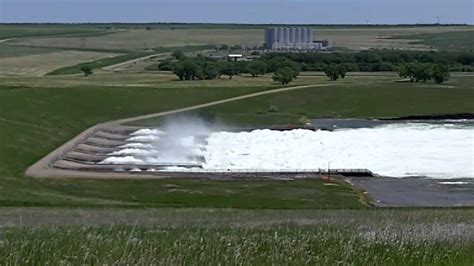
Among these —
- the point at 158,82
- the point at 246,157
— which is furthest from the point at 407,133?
the point at 158,82

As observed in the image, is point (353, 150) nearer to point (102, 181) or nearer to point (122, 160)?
point (122, 160)

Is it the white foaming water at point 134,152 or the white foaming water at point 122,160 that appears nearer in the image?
the white foaming water at point 122,160

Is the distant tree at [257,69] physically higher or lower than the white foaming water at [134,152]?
higher

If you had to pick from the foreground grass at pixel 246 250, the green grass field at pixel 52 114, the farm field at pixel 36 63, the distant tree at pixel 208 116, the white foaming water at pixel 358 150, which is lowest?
the white foaming water at pixel 358 150

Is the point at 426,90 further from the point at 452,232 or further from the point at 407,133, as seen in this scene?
the point at 452,232

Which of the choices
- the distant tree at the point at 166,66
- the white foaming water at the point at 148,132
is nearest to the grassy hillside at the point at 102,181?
the white foaming water at the point at 148,132

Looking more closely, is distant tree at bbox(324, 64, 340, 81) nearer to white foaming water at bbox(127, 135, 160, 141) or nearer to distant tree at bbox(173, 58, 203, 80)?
distant tree at bbox(173, 58, 203, 80)

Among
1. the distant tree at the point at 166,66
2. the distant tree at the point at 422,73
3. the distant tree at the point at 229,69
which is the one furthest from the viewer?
the distant tree at the point at 166,66

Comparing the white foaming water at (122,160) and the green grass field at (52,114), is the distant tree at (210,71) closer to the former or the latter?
the green grass field at (52,114)

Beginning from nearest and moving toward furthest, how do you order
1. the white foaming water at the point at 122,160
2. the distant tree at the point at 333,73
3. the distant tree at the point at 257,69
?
1. the white foaming water at the point at 122,160
2. the distant tree at the point at 333,73
3. the distant tree at the point at 257,69

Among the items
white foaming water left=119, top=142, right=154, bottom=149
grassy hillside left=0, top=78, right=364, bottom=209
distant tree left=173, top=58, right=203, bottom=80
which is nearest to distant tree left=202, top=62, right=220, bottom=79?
distant tree left=173, top=58, right=203, bottom=80
